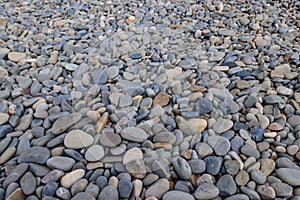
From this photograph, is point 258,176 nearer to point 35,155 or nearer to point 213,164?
point 213,164

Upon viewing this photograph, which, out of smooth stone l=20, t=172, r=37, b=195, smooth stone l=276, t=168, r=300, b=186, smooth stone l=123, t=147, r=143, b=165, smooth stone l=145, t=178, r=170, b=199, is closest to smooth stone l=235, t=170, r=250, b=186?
smooth stone l=276, t=168, r=300, b=186

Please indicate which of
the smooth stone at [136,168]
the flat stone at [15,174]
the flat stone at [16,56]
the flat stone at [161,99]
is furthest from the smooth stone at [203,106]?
the flat stone at [16,56]

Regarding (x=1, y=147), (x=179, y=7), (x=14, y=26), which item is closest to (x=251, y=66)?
(x=179, y=7)

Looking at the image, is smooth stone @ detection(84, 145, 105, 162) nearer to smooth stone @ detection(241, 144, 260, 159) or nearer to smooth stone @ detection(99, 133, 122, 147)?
smooth stone @ detection(99, 133, 122, 147)

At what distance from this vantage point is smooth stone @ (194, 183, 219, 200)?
3.46 ft

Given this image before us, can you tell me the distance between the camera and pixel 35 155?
1176mm

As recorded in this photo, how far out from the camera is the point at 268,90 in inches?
57.7

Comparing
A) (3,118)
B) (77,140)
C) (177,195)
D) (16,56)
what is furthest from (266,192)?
(16,56)

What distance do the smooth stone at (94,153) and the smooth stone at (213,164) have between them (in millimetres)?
373

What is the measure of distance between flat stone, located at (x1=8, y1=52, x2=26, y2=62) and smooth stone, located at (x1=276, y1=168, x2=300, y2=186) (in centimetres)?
138

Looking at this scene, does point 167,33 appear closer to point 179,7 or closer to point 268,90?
point 179,7

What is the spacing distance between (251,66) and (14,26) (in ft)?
4.87

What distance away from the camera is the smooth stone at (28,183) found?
1.07m

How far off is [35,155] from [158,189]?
1.50 feet
